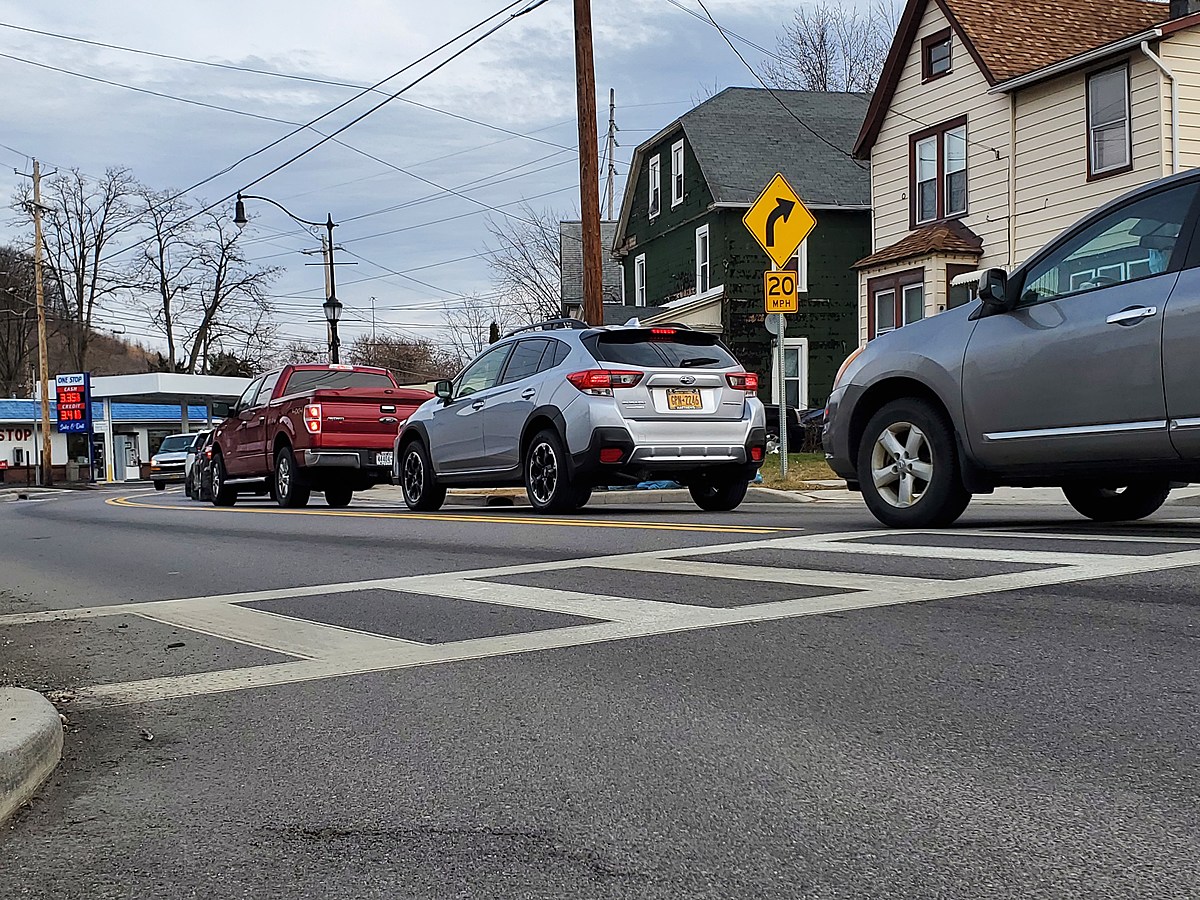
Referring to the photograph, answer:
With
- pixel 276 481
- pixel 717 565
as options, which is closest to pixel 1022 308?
pixel 717 565

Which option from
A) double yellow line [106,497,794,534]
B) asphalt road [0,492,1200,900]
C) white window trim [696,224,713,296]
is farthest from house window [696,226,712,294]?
asphalt road [0,492,1200,900]

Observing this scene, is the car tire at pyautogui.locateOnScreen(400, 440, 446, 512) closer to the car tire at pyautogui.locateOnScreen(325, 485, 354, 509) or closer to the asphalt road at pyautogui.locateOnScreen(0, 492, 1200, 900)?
the car tire at pyautogui.locateOnScreen(325, 485, 354, 509)

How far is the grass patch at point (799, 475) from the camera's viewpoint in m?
16.0

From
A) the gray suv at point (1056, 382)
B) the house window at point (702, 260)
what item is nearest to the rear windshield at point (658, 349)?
the gray suv at point (1056, 382)

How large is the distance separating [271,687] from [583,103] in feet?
52.2

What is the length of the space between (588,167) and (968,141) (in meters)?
8.80

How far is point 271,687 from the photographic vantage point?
4.66 meters

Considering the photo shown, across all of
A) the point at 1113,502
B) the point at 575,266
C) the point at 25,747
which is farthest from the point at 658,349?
the point at 575,266

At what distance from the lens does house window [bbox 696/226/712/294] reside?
33500mm

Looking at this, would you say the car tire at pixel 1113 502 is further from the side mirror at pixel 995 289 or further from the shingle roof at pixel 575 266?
the shingle roof at pixel 575 266

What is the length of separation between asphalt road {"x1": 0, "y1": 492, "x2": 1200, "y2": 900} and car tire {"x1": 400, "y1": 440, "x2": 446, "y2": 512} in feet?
22.6

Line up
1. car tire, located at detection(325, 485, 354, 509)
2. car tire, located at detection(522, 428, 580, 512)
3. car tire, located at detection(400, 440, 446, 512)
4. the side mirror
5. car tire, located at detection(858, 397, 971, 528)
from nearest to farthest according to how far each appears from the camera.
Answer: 1. the side mirror
2. car tire, located at detection(858, 397, 971, 528)
3. car tire, located at detection(522, 428, 580, 512)
4. car tire, located at detection(400, 440, 446, 512)
5. car tire, located at detection(325, 485, 354, 509)

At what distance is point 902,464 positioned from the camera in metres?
8.31

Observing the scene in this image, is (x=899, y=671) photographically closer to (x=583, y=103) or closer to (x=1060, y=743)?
(x=1060, y=743)
